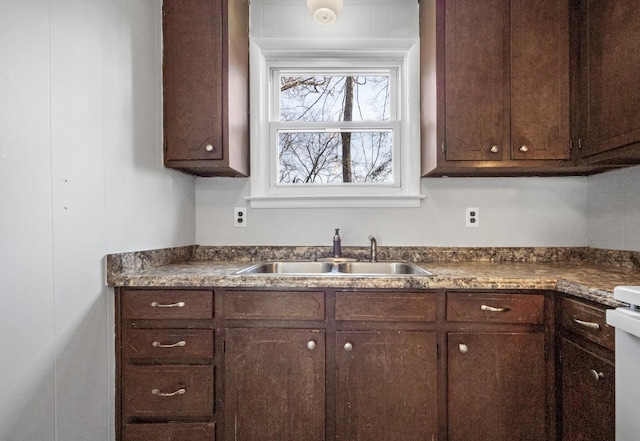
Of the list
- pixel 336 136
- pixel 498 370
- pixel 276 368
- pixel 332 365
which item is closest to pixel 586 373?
pixel 498 370

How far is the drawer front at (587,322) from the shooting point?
1.08 meters

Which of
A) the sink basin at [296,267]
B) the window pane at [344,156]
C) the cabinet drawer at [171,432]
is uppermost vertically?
the window pane at [344,156]

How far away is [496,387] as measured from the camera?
136 cm

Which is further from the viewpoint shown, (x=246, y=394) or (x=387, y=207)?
(x=387, y=207)

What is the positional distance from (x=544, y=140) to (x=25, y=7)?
2113mm

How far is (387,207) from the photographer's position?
1986mm

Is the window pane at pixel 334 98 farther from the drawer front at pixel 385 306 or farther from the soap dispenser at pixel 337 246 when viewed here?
the drawer front at pixel 385 306

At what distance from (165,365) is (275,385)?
1.53 ft

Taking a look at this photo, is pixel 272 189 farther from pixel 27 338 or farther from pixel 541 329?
pixel 541 329

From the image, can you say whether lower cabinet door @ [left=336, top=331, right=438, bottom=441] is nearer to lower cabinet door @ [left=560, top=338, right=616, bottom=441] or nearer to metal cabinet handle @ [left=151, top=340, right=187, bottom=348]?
lower cabinet door @ [left=560, top=338, right=616, bottom=441]

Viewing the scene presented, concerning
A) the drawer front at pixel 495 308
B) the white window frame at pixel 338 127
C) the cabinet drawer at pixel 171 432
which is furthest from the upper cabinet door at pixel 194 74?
the drawer front at pixel 495 308

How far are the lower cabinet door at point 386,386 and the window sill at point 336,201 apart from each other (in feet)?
2.72

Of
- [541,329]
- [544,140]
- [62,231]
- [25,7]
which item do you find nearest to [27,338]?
[62,231]

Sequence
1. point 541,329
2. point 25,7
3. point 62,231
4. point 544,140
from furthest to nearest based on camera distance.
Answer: point 544,140
point 541,329
point 62,231
point 25,7
